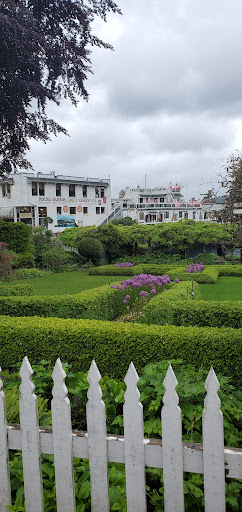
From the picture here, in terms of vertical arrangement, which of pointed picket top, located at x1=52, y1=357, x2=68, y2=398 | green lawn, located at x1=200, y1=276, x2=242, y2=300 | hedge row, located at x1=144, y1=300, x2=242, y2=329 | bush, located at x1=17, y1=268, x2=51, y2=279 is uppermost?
pointed picket top, located at x1=52, y1=357, x2=68, y2=398

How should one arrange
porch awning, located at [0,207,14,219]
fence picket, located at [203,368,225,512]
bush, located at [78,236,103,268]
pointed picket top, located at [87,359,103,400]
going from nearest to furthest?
fence picket, located at [203,368,225,512] < pointed picket top, located at [87,359,103,400] < bush, located at [78,236,103,268] < porch awning, located at [0,207,14,219]

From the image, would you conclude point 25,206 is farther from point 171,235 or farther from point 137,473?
point 137,473

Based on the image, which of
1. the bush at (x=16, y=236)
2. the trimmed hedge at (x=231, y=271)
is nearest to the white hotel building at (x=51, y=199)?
the bush at (x=16, y=236)

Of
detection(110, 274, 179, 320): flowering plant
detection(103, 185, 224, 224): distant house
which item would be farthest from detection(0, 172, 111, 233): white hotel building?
detection(110, 274, 179, 320): flowering plant

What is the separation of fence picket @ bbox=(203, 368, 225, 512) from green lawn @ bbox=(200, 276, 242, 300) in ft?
33.6

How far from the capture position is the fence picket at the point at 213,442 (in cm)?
158

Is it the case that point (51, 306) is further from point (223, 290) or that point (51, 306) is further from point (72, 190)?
point (72, 190)

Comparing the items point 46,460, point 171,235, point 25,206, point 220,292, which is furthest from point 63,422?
point 25,206

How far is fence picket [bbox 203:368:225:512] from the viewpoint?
1.58 m

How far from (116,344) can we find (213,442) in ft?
10.3

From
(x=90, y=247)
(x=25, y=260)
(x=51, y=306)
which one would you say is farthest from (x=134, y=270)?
(x=51, y=306)

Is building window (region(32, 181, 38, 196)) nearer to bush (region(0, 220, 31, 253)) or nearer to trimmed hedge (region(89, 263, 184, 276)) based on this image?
bush (region(0, 220, 31, 253))

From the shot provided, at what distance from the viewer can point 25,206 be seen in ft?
135

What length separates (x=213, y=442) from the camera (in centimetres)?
160
